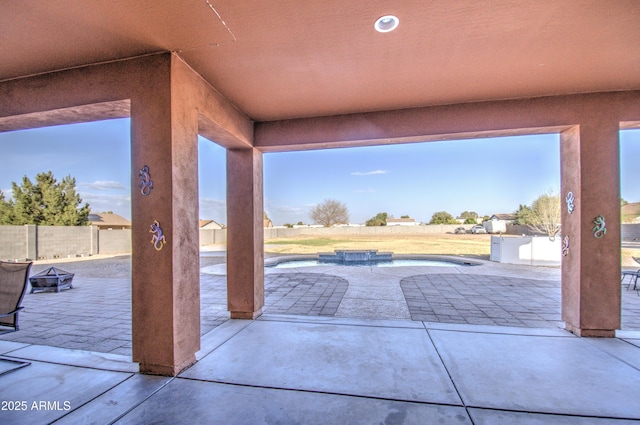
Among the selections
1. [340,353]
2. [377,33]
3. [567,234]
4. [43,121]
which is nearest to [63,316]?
[43,121]

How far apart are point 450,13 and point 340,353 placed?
125 inches

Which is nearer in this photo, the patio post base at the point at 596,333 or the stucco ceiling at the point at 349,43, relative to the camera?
the stucco ceiling at the point at 349,43

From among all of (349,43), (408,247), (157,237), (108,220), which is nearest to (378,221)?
(408,247)

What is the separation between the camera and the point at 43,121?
3197 millimetres

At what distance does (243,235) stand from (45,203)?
18.5 metres

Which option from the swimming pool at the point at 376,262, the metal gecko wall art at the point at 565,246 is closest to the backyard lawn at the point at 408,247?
the swimming pool at the point at 376,262

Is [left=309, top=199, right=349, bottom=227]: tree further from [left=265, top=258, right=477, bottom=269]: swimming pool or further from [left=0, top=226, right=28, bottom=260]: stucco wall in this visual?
[left=0, top=226, right=28, bottom=260]: stucco wall

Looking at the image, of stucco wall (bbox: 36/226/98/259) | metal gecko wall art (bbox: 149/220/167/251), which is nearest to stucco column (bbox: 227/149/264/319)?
metal gecko wall art (bbox: 149/220/167/251)

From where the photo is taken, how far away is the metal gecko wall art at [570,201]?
11.5ft

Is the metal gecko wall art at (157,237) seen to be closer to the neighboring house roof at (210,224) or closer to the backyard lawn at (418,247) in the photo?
the backyard lawn at (418,247)

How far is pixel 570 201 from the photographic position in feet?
11.7

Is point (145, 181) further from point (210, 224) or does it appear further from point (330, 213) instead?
point (210, 224)

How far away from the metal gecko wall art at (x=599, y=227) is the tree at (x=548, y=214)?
1092 centimetres

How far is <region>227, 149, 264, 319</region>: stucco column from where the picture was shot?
4.18 m
